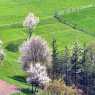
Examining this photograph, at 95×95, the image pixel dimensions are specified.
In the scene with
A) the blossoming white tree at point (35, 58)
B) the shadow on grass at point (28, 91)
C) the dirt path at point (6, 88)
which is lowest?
the shadow on grass at point (28, 91)

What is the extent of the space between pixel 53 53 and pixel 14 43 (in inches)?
1560

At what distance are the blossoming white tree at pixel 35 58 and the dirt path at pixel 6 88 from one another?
579 cm

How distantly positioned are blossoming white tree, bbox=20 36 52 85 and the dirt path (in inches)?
228

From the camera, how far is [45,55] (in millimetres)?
147500

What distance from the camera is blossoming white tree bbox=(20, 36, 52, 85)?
133m

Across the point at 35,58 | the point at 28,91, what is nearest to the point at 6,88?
the point at 28,91

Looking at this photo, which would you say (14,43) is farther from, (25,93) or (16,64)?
(25,93)

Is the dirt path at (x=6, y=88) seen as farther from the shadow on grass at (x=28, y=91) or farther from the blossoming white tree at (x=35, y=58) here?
the blossoming white tree at (x=35, y=58)

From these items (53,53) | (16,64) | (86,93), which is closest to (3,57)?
(16,64)

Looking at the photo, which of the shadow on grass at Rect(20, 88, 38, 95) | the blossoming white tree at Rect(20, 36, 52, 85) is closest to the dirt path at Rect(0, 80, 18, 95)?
the shadow on grass at Rect(20, 88, 38, 95)

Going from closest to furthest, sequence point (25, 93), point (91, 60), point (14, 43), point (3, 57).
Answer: point (25, 93), point (3, 57), point (91, 60), point (14, 43)

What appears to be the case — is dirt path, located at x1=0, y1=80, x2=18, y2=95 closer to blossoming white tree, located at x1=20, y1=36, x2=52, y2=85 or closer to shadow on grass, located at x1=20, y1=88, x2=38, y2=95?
shadow on grass, located at x1=20, y1=88, x2=38, y2=95

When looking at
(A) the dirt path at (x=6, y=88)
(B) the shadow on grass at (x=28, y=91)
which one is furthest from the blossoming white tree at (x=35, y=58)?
(A) the dirt path at (x=6, y=88)

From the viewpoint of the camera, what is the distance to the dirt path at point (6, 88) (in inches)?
4813
